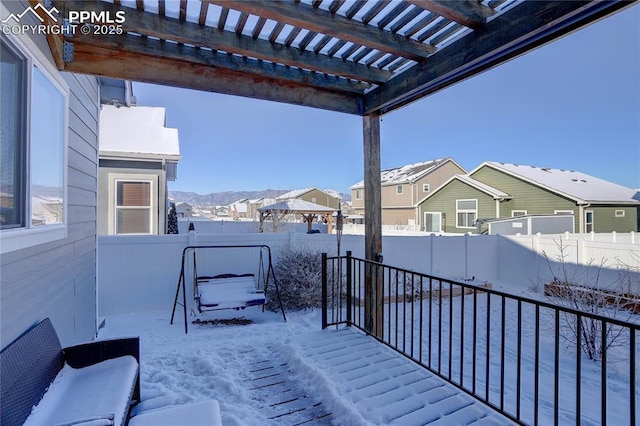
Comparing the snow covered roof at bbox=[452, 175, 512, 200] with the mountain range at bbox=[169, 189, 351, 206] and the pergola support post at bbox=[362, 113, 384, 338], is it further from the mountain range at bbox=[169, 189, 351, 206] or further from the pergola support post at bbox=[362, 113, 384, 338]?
the mountain range at bbox=[169, 189, 351, 206]

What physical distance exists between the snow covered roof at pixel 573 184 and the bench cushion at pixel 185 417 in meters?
15.3

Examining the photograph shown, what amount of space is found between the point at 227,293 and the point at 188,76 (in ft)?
9.11

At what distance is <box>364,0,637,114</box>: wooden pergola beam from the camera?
174 cm

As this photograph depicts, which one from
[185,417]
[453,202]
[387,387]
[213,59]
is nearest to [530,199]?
[453,202]

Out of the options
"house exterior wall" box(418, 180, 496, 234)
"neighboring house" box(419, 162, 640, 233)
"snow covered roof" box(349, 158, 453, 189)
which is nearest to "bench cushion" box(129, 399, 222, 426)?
"neighboring house" box(419, 162, 640, 233)

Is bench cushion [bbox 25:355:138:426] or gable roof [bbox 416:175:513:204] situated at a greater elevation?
gable roof [bbox 416:175:513:204]

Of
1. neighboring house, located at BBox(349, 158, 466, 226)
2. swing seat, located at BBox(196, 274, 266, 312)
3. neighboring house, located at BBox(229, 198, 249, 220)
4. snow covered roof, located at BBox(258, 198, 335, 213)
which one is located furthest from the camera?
neighboring house, located at BBox(229, 198, 249, 220)

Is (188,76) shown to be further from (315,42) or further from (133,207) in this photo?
(133,207)

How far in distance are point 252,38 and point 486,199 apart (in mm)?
14590

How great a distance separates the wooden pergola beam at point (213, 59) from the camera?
2.42 metres

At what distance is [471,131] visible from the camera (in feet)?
59.9

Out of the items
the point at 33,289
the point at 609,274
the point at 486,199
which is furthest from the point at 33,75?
the point at 486,199

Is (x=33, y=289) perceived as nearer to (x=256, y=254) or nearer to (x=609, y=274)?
(x=256, y=254)

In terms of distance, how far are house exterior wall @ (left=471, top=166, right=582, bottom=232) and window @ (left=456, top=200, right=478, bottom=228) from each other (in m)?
0.93
